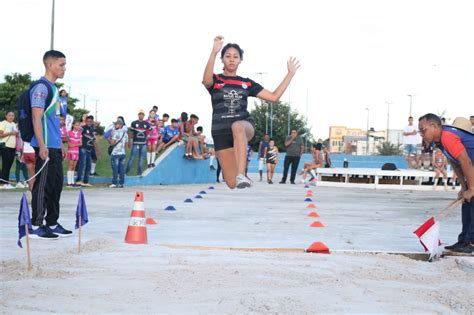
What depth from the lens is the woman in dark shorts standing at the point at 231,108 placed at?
7.38 meters

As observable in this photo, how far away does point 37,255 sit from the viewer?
260 inches

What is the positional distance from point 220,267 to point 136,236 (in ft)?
6.24

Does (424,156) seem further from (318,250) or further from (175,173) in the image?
(318,250)

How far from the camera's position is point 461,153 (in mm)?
7477

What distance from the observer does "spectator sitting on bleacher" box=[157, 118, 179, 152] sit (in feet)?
81.0

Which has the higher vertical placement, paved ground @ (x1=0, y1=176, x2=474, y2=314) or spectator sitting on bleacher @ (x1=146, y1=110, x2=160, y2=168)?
spectator sitting on bleacher @ (x1=146, y1=110, x2=160, y2=168)

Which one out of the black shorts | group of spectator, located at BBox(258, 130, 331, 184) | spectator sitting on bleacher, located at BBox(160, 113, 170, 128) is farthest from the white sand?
group of spectator, located at BBox(258, 130, 331, 184)

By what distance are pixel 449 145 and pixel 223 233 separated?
3.11 meters

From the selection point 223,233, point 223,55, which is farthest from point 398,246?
point 223,55

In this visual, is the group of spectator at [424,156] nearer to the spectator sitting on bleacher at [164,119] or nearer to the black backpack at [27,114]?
the spectator sitting on bleacher at [164,119]

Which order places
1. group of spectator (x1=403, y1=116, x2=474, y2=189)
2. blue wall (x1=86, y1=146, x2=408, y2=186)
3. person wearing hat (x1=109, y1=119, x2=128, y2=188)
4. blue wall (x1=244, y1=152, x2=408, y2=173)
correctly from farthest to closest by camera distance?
1. blue wall (x1=244, y1=152, x2=408, y2=173)
2. group of spectator (x1=403, y1=116, x2=474, y2=189)
3. blue wall (x1=86, y1=146, x2=408, y2=186)
4. person wearing hat (x1=109, y1=119, x2=128, y2=188)

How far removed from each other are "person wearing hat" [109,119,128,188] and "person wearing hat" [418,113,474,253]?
1262cm

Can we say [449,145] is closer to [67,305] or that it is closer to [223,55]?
[223,55]

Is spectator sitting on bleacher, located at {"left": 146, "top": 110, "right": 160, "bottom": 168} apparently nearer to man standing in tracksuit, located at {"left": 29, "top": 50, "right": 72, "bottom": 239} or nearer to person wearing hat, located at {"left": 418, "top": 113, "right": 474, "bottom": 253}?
man standing in tracksuit, located at {"left": 29, "top": 50, "right": 72, "bottom": 239}
